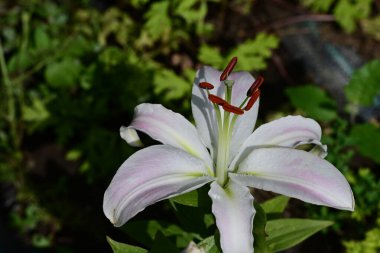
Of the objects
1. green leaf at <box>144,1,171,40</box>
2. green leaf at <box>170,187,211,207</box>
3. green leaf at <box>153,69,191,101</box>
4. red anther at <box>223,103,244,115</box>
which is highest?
red anther at <box>223,103,244,115</box>

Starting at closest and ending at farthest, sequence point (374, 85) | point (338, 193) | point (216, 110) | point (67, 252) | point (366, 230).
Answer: point (338, 193) → point (216, 110) → point (366, 230) → point (374, 85) → point (67, 252)

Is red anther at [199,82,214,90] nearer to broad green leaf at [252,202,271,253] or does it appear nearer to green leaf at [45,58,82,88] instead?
broad green leaf at [252,202,271,253]

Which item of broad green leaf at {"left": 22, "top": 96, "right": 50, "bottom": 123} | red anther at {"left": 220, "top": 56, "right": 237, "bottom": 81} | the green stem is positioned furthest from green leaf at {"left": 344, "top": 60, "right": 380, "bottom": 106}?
the green stem

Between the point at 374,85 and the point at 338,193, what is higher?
the point at 338,193

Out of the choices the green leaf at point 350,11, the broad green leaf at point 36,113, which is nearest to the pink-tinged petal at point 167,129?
the broad green leaf at point 36,113

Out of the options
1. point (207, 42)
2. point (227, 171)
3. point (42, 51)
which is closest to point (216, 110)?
point (227, 171)

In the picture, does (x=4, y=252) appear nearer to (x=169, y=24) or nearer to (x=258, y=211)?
(x=169, y=24)

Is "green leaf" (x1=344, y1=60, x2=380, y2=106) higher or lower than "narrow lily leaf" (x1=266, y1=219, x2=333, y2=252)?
lower
